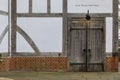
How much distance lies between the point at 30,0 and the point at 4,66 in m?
2.84

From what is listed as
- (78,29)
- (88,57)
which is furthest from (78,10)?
(88,57)

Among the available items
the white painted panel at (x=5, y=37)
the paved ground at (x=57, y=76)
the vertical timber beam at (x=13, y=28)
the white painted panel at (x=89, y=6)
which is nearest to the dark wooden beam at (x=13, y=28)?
the vertical timber beam at (x=13, y=28)

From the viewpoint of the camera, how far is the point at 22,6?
1867 centimetres

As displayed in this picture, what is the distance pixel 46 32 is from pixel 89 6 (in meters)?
2.01

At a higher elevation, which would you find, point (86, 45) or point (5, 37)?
point (5, 37)

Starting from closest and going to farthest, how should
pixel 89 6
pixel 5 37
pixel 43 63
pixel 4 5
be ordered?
1. pixel 4 5
2. pixel 5 37
3. pixel 43 63
4. pixel 89 6

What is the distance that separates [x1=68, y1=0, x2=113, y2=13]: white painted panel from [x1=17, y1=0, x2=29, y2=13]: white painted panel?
172 cm

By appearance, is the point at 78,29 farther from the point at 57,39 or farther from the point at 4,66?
the point at 4,66

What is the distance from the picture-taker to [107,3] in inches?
733

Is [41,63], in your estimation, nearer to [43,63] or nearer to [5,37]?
[43,63]

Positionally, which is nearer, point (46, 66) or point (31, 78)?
point (31, 78)

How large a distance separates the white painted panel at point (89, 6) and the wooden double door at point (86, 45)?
1.32ft

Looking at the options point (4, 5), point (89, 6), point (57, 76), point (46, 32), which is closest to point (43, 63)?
point (46, 32)

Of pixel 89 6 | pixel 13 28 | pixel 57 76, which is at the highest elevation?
pixel 89 6
